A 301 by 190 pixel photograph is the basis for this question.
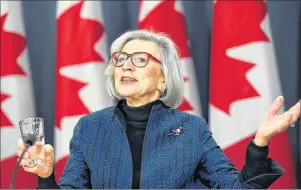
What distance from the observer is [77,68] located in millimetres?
2645

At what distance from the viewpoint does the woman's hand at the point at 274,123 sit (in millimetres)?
1211

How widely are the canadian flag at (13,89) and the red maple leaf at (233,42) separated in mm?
999

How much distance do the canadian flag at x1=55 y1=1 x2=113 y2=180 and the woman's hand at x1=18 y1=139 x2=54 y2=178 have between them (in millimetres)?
1413

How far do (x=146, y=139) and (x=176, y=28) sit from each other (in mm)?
1279

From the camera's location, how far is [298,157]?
2.78 meters

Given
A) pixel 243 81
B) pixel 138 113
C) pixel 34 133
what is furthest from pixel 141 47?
pixel 243 81

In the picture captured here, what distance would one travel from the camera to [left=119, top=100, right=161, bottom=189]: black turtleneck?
1445 mm

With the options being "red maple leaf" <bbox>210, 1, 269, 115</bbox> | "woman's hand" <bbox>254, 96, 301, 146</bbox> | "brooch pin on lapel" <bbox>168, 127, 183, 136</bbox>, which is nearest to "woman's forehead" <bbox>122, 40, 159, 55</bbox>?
"brooch pin on lapel" <bbox>168, 127, 183, 136</bbox>

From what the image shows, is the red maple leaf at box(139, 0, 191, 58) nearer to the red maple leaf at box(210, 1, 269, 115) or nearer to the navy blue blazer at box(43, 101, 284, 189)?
the red maple leaf at box(210, 1, 269, 115)

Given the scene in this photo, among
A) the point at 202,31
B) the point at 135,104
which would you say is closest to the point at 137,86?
the point at 135,104

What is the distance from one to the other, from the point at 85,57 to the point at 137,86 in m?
1.20

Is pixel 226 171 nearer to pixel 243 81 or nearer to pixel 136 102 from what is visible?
pixel 136 102

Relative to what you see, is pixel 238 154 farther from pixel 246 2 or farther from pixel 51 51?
pixel 51 51

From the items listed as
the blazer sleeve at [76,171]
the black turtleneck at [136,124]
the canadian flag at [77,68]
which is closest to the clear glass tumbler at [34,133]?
the blazer sleeve at [76,171]
